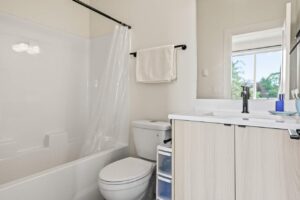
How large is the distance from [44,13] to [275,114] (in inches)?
92.1

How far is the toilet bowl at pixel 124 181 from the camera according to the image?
1399mm

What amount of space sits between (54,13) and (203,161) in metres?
2.17

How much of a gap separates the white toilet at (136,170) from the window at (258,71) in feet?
2.30

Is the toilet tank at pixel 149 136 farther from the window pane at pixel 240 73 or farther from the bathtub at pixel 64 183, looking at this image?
the window pane at pixel 240 73

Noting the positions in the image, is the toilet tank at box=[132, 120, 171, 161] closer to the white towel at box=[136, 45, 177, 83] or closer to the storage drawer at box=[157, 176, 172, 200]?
the storage drawer at box=[157, 176, 172, 200]

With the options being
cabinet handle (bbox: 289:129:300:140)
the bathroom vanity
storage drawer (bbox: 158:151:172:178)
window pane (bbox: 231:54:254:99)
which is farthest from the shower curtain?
cabinet handle (bbox: 289:129:300:140)

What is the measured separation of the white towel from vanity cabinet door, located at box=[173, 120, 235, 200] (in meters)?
0.66

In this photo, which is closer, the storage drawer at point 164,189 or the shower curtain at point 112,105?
the storage drawer at point 164,189

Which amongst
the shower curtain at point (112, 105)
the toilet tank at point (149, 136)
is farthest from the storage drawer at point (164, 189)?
the shower curtain at point (112, 105)

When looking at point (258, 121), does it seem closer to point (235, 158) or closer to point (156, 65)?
point (235, 158)

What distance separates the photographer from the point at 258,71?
4.98 feet

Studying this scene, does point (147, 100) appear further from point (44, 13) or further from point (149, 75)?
point (44, 13)

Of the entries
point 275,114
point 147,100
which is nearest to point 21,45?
point 147,100

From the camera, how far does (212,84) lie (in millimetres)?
1712
